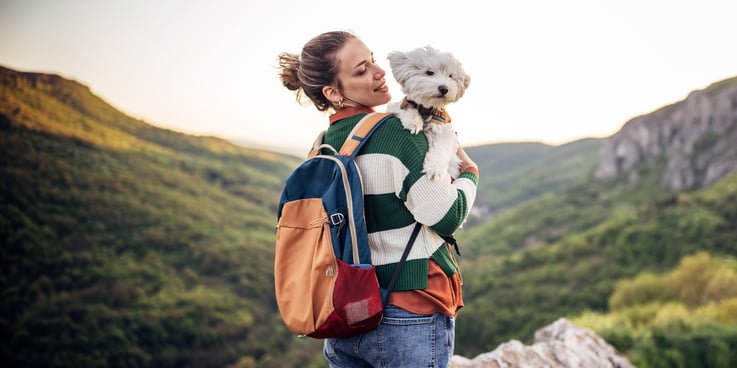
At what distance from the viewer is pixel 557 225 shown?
305 feet

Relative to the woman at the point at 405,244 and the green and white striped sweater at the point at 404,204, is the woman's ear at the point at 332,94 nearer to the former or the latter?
the woman at the point at 405,244

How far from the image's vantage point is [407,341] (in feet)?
6.22

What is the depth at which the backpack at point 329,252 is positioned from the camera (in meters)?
1.84

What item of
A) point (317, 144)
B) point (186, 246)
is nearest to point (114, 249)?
point (186, 246)

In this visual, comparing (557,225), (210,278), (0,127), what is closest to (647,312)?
(210,278)

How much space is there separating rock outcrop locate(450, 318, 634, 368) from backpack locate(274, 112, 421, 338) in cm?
248

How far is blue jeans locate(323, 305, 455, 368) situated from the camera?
189 cm

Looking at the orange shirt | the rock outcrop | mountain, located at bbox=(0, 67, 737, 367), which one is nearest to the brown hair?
the orange shirt

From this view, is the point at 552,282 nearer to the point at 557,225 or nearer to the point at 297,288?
the point at 557,225

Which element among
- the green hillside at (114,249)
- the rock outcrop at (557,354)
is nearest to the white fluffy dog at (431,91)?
the rock outcrop at (557,354)

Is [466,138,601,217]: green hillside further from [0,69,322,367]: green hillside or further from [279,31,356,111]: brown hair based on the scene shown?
[279,31,356,111]: brown hair

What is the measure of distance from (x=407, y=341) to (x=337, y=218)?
1.93 ft

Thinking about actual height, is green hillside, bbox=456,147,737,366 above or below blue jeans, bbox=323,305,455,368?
below

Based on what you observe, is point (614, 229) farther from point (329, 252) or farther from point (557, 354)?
point (329, 252)
